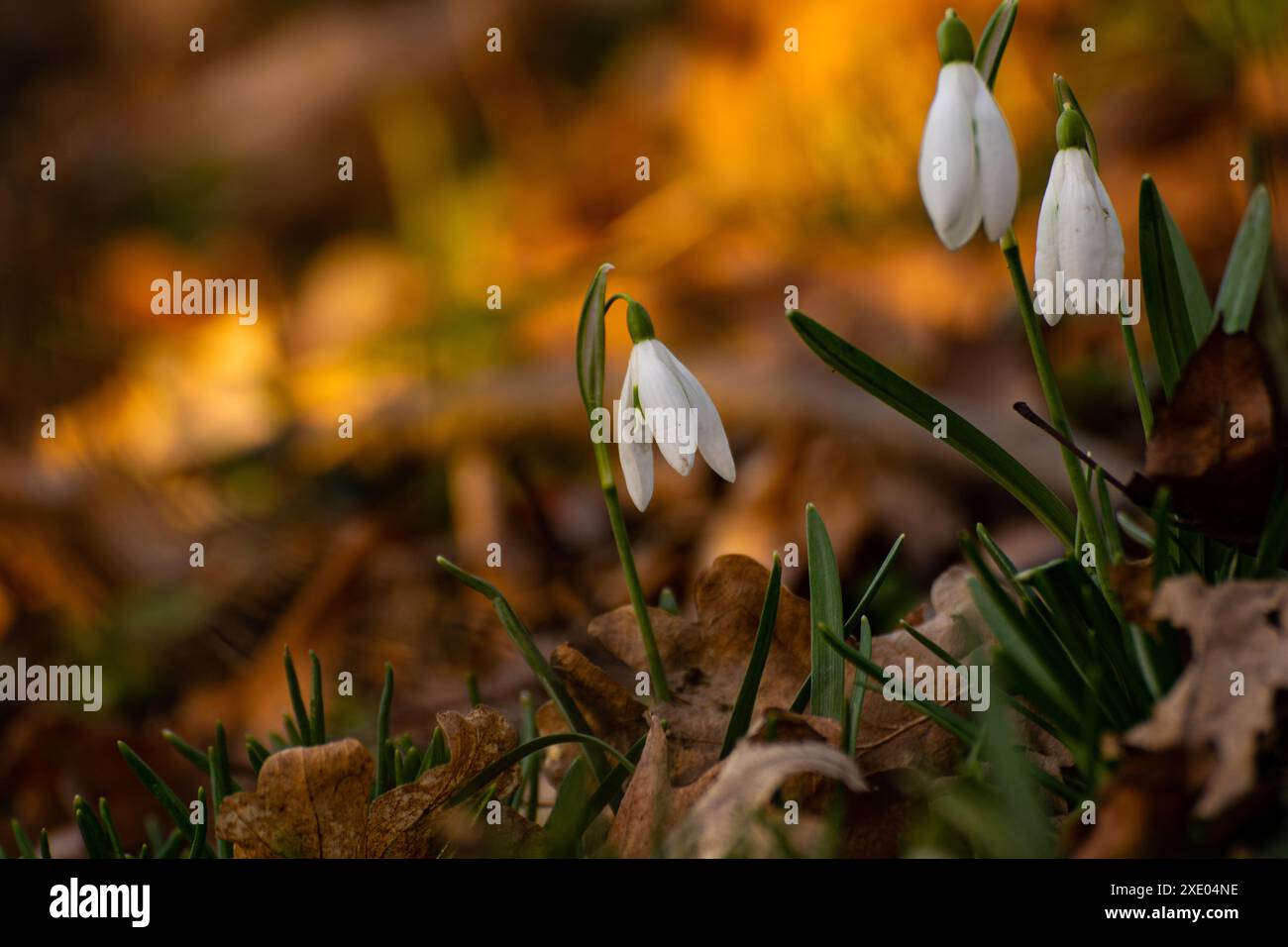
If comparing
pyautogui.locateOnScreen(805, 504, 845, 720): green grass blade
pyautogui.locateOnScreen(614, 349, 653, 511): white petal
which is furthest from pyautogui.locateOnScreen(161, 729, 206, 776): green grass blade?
pyautogui.locateOnScreen(805, 504, 845, 720): green grass blade

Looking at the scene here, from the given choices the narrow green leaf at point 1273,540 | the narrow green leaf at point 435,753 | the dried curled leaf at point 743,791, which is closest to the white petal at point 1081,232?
the narrow green leaf at point 1273,540

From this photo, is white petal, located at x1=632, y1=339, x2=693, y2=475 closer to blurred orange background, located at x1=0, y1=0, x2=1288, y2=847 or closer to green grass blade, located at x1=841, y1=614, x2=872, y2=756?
green grass blade, located at x1=841, y1=614, x2=872, y2=756

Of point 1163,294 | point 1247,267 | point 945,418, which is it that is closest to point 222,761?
point 945,418

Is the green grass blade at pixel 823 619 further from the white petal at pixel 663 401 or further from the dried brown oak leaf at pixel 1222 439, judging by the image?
the dried brown oak leaf at pixel 1222 439

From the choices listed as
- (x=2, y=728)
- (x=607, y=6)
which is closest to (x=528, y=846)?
(x=2, y=728)

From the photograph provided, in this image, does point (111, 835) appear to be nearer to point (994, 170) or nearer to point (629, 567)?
point (629, 567)
